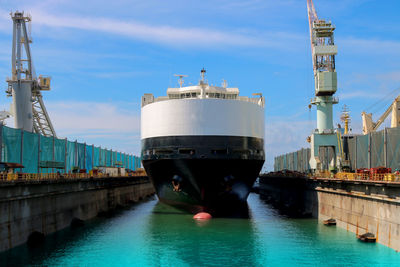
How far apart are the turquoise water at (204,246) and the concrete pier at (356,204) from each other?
3.16 feet

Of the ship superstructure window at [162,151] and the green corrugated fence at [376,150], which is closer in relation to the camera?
the green corrugated fence at [376,150]

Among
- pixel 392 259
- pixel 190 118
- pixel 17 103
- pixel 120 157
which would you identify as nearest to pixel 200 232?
pixel 190 118

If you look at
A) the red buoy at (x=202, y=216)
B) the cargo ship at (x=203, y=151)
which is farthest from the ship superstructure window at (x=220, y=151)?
the red buoy at (x=202, y=216)

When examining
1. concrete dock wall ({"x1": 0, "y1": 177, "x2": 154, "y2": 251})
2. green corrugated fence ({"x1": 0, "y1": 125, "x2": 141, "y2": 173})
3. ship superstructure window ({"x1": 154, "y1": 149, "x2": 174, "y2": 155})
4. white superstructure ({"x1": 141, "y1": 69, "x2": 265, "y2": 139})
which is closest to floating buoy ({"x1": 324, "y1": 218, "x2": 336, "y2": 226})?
white superstructure ({"x1": 141, "y1": 69, "x2": 265, "y2": 139})

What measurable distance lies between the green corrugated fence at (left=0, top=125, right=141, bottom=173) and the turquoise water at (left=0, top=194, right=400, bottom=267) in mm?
8147

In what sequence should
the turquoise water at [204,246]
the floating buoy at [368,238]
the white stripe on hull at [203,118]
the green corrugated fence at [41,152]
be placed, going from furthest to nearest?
the white stripe on hull at [203,118], the green corrugated fence at [41,152], the floating buoy at [368,238], the turquoise water at [204,246]

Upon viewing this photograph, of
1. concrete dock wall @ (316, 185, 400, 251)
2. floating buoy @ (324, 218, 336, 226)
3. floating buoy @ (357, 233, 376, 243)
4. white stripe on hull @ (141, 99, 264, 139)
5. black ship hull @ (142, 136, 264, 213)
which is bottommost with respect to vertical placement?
floating buoy @ (324, 218, 336, 226)

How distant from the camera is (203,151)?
34406 mm

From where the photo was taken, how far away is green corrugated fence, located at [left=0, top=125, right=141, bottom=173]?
109ft

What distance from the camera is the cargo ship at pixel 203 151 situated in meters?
34.4

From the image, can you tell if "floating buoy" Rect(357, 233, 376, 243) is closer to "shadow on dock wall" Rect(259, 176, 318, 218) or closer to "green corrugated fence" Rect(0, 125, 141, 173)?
"shadow on dock wall" Rect(259, 176, 318, 218)

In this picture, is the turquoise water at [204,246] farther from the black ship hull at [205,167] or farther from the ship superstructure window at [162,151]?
the ship superstructure window at [162,151]

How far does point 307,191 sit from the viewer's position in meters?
44.4

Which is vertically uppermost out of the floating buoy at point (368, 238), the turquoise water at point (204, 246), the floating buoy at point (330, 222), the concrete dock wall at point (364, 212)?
the concrete dock wall at point (364, 212)
